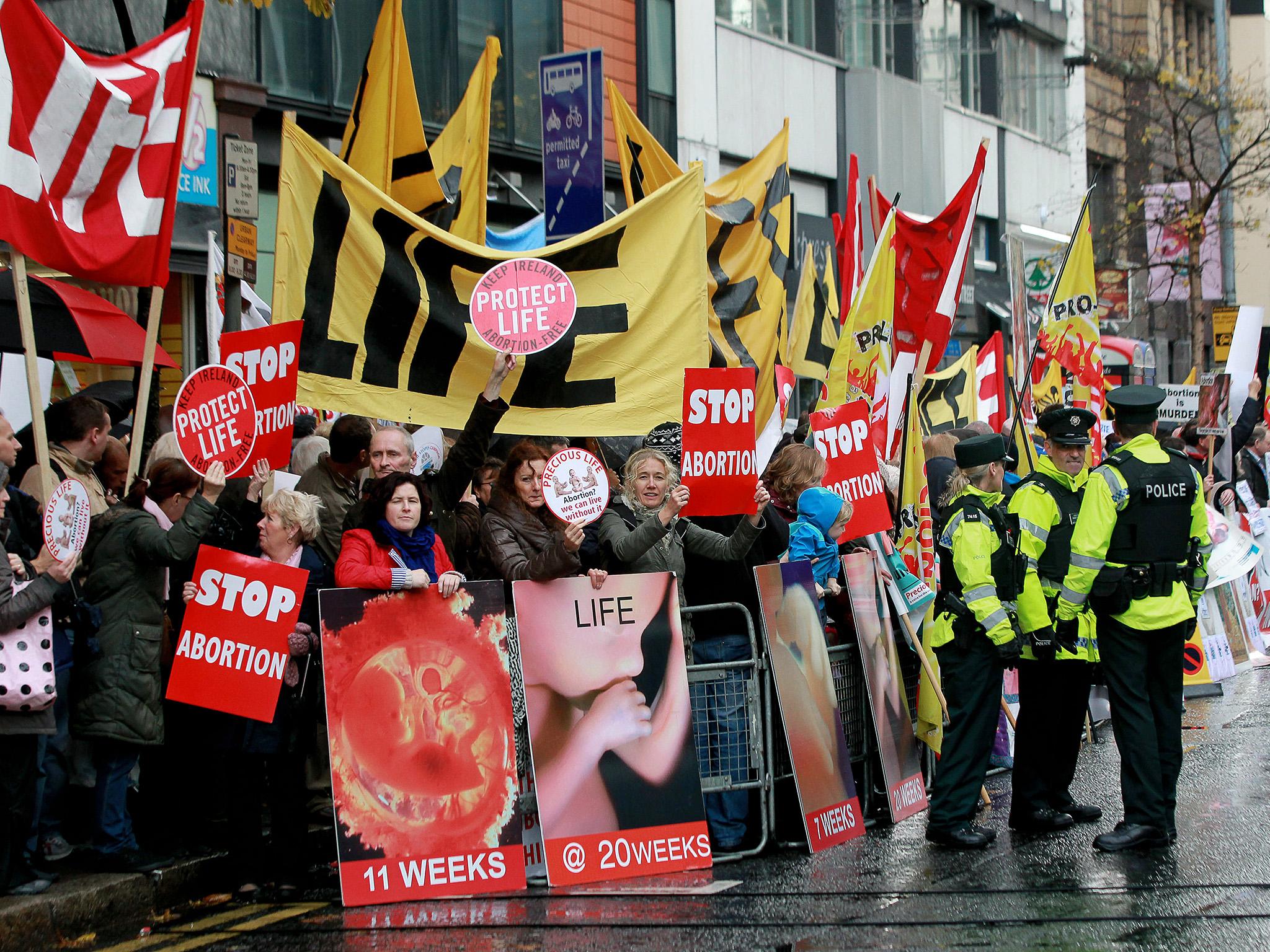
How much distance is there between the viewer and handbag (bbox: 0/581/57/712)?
6.14 meters

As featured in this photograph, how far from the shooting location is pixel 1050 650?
296 inches

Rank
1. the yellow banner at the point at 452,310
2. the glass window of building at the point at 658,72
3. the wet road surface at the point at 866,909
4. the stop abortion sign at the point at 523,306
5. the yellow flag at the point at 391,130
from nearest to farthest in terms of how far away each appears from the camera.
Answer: the wet road surface at the point at 866,909, the stop abortion sign at the point at 523,306, the yellow banner at the point at 452,310, the yellow flag at the point at 391,130, the glass window of building at the point at 658,72

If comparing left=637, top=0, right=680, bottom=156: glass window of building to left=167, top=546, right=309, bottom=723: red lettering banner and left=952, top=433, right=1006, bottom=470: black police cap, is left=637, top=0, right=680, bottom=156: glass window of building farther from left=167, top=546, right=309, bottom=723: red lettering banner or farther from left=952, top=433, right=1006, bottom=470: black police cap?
left=167, top=546, right=309, bottom=723: red lettering banner

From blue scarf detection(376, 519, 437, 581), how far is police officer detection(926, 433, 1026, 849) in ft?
8.14

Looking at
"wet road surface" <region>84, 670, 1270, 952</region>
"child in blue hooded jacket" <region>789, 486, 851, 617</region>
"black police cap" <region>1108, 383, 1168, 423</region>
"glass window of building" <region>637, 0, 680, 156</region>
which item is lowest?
"wet road surface" <region>84, 670, 1270, 952</region>

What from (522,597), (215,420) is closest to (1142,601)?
(522,597)

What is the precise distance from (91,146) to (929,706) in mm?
4998

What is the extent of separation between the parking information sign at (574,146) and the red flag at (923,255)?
6.35ft

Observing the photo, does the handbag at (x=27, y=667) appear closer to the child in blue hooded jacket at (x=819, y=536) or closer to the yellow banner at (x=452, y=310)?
the yellow banner at (x=452, y=310)

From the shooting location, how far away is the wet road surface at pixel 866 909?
584cm

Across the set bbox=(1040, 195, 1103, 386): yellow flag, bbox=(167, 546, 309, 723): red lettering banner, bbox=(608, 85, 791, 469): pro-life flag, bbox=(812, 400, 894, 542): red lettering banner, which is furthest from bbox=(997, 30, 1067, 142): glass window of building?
bbox=(167, 546, 309, 723): red lettering banner

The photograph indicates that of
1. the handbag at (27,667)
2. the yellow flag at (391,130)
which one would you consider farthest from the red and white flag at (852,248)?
the handbag at (27,667)

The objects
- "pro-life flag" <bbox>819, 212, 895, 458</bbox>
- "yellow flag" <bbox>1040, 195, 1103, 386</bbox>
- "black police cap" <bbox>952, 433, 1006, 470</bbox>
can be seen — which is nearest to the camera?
"black police cap" <bbox>952, 433, 1006, 470</bbox>

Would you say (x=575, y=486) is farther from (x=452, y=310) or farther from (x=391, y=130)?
(x=391, y=130)
